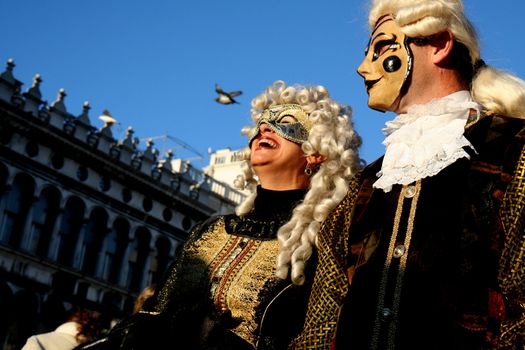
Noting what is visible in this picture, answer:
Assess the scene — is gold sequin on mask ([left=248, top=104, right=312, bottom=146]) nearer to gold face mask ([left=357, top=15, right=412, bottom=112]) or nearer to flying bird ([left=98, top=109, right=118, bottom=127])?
gold face mask ([left=357, top=15, right=412, bottom=112])

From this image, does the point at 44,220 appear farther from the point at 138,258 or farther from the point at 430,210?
the point at 430,210

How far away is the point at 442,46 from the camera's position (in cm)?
313

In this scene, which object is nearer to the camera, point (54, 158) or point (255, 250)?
point (255, 250)

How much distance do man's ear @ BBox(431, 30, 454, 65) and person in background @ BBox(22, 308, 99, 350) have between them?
12.7 ft

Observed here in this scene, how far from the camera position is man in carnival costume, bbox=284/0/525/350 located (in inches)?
104

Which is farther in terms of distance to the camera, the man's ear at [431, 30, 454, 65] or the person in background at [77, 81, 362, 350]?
the person in background at [77, 81, 362, 350]

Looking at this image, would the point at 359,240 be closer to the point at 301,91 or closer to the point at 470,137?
the point at 470,137

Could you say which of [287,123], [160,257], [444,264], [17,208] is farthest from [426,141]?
[160,257]

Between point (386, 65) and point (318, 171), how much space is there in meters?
1.49

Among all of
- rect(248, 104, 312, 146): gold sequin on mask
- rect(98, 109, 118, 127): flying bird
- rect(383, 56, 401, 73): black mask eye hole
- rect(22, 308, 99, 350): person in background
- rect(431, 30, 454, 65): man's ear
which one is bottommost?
rect(22, 308, 99, 350): person in background

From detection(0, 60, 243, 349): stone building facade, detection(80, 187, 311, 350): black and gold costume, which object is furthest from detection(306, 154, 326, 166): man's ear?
detection(0, 60, 243, 349): stone building facade

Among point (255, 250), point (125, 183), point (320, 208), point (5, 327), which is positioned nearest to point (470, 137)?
point (320, 208)

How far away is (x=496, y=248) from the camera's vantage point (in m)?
2.69

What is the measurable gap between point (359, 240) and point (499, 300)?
24.1 inches
